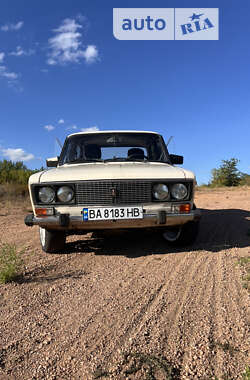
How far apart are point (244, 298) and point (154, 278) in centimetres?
79

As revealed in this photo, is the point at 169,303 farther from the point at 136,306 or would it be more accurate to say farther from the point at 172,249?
the point at 172,249

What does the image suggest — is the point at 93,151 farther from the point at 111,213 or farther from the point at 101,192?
the point at 111,213

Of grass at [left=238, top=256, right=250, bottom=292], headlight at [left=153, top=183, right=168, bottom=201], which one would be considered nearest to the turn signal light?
headlight at [left=153, top=183, right=168, bottom=201]

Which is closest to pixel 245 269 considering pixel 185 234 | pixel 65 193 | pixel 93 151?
pixel 185 234

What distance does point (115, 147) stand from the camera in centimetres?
425

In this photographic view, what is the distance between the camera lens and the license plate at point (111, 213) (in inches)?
117

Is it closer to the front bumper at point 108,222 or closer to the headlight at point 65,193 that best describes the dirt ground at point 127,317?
the front bumper at point 108,222

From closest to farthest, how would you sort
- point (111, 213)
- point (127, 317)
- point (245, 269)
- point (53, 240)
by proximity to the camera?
1. point (127, 317)
2. point (245, 269)
3. point (111, 213)
4. point (53, 240)

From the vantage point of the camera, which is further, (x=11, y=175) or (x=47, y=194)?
(x=11, y=175)

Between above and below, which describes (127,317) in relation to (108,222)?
below

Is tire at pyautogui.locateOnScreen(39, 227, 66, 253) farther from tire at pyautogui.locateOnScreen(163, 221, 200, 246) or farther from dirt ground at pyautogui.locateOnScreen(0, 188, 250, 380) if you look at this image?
tire at pyautogui.locateOnScreen(163, 221, 200, 246)

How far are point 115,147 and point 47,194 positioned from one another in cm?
158

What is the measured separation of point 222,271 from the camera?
2.69 meters

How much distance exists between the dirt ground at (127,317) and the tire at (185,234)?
0.69 feet
